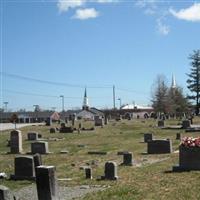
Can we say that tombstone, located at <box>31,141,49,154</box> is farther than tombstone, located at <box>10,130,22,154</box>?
No

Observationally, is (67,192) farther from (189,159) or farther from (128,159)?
(128,159)

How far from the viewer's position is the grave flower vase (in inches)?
685

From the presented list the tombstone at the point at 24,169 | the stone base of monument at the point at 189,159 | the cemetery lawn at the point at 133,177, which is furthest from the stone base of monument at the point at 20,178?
the stone base of monument at the point at 189,159

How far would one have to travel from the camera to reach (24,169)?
63.2 feet

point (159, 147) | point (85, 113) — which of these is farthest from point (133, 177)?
point (85, 113)

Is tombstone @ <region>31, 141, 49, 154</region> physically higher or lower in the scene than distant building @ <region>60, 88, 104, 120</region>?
lower

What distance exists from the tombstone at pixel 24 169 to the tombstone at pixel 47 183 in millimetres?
5407

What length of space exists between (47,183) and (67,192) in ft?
7.74

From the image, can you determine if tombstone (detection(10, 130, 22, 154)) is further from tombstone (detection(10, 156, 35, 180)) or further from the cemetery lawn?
tombstone (detection(10, 156, 35, 180))

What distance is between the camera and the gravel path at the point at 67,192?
15103 millimetres

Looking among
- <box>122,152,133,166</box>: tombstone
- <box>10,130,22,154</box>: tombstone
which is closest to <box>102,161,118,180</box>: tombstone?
<box>122,152,133,166</box>: tombstone

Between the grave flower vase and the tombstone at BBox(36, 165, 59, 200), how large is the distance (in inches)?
213

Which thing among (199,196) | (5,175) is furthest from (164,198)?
(5,175)

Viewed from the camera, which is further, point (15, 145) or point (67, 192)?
point (15, 145)
